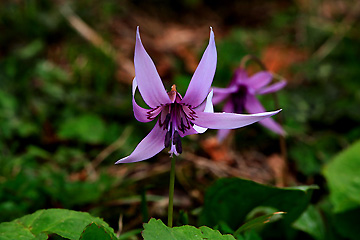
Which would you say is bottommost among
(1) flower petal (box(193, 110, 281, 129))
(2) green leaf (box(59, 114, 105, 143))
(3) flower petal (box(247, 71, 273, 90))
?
(1) flower petal (box(193, 110, 281, 129))

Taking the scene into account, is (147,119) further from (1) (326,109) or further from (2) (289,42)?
(2) (289,42)

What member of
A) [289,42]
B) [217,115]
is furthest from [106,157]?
[289,42]

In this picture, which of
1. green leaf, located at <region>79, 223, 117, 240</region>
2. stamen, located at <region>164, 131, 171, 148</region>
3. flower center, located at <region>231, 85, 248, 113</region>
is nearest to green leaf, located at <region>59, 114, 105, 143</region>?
flower center, located at <region>231, 85, 248, 113</region>

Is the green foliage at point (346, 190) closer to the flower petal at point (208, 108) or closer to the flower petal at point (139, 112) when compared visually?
the flower petal at point (208, 108)

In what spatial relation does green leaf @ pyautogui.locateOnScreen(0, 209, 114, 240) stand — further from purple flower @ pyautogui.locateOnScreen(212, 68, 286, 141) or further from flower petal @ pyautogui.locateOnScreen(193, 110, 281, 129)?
purple flower @ pyautogui.locateOnScreen(212, 68, 286, 141)

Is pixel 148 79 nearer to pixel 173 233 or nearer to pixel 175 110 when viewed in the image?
pixel 175 110

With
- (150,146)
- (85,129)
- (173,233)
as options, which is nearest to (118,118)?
(85,129)

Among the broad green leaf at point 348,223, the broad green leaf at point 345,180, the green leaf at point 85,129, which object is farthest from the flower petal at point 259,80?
the green leaf at point 85,129
